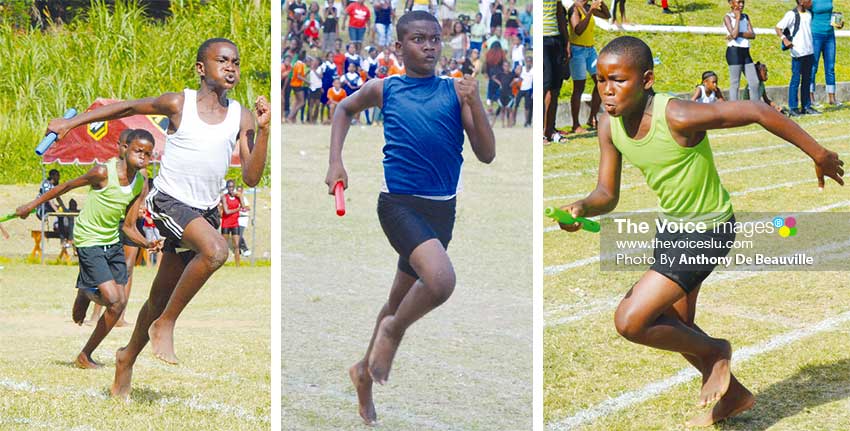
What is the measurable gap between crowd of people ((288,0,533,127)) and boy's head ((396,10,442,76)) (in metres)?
0.16

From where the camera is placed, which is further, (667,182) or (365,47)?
(365,47)

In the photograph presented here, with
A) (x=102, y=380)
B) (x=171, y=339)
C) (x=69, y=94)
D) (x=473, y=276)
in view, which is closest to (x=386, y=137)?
(x=473, y=276)

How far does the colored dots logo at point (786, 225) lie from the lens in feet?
24.8

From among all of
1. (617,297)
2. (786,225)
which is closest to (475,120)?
(617,297)

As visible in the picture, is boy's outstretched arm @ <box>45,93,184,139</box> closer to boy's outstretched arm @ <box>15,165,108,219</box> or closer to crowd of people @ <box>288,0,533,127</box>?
boy's outstretched arm @ <box>15,165,108,219</box>

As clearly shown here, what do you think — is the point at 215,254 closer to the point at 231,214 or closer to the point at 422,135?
the point at 422,135

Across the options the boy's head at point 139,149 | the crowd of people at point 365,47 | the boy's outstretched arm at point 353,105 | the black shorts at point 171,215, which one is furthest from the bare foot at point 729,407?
the boy's head at point 139,149

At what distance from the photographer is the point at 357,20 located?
301 inches

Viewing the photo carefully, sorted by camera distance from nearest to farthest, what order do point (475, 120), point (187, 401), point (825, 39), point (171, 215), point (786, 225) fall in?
point (475, 120) < point (171, 215) < point (187, 401) < point (786, 225) < point (825, 39)

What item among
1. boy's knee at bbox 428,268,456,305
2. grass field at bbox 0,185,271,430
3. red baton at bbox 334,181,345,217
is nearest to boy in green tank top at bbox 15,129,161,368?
grass field at bbox 0,185,271,430

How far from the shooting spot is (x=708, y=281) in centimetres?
766

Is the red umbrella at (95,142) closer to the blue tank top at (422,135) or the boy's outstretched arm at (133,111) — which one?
the boy's outstretched arm at (133,111)

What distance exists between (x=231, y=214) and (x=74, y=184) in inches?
48.8

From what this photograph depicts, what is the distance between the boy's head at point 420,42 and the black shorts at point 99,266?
224 cm
